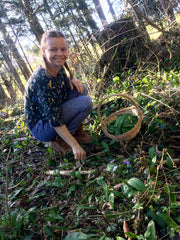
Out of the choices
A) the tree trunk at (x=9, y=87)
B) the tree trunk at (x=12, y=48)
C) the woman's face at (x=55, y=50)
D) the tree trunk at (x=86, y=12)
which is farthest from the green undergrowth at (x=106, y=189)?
the tree trunk at (x=86, y=12)

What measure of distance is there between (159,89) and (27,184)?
7.14 ft

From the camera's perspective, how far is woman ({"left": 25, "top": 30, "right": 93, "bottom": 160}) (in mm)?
2178

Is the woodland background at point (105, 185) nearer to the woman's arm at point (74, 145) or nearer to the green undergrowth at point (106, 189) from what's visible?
the green undergrowth at point (106, 189)

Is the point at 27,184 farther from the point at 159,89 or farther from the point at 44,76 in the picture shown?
the point at 159,89

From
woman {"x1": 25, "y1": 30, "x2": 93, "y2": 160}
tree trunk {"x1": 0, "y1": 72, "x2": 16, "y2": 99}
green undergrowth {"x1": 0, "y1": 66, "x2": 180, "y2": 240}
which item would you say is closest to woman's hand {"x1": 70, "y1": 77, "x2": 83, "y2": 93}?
woman {"x1": 25, "y1": 30, "x2": 93, "y2": 160}

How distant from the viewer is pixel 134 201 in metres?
1.43

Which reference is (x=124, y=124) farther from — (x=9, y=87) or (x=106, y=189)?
(x=9, y=87)

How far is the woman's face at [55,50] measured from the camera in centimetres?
216

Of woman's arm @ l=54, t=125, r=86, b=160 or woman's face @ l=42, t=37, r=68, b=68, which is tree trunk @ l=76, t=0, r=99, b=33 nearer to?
woman's face @ l=42, t=37, r=68, b=68

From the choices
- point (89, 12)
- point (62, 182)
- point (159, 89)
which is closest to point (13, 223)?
point (62, 182)

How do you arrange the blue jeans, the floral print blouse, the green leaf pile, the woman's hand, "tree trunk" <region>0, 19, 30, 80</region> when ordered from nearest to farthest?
the floral print blouse → the green leaf pile → the blue jeans → the woman's hand → "tree trunk" <region>0, 19, 30, 80</region>

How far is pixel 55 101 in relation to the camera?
2.27 meters

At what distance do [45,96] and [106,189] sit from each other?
1188 mm

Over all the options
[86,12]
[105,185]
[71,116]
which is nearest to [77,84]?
[71,116]
